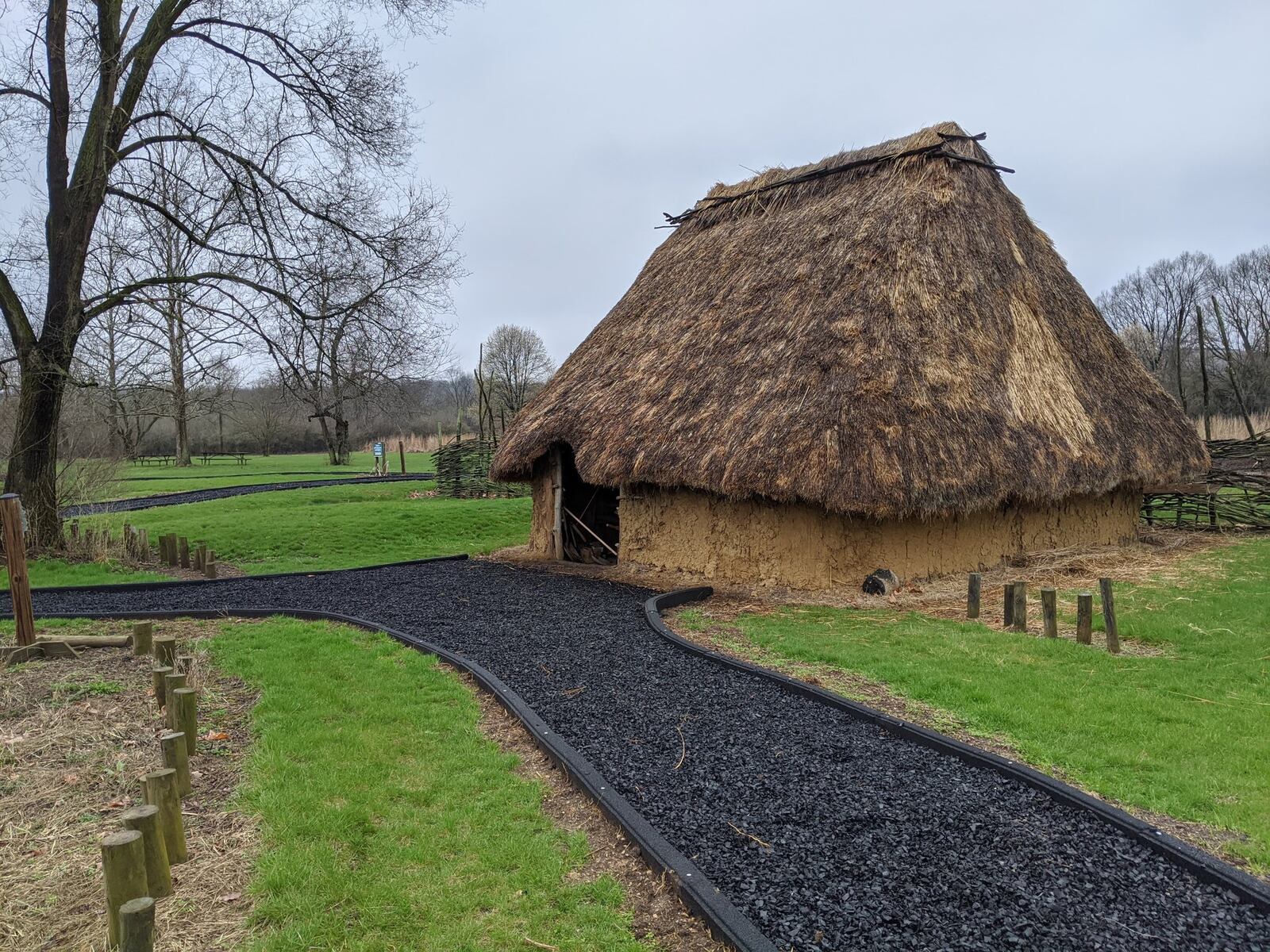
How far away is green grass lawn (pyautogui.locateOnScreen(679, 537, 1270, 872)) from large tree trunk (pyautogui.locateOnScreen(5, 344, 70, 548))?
1137cm

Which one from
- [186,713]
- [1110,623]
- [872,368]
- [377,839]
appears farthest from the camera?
[872,368]

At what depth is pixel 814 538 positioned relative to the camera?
34.6 ft

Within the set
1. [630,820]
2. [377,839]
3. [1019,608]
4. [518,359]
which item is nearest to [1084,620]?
[1019,608]

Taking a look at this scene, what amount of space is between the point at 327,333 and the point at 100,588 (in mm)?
5082

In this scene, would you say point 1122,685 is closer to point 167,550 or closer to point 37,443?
point 167,550

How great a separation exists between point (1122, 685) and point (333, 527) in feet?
55.7

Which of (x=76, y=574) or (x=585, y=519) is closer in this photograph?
(x=76, y=574)

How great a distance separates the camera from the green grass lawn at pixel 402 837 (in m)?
3.30

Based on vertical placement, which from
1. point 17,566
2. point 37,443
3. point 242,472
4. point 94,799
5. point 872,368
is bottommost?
point 94,799

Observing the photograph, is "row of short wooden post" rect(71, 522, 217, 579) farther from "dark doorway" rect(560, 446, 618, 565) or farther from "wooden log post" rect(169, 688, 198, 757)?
"wooden log post" rect(169, 688, 198, 757)

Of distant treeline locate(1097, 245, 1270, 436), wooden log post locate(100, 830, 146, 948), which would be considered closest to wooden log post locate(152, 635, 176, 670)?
wooden log post locate(100, 830, 146, 948)

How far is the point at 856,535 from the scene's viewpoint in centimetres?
1045

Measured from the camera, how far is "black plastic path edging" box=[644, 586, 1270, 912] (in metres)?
3.52

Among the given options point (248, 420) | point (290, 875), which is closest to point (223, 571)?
point (290, 875)
